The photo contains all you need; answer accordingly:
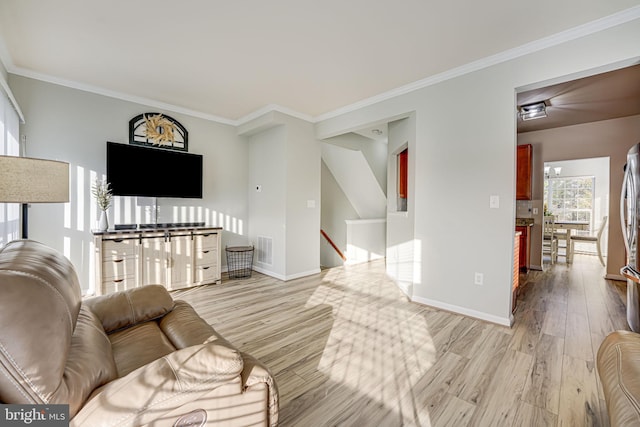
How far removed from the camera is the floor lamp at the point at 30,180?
117cm

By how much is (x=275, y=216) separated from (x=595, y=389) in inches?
143

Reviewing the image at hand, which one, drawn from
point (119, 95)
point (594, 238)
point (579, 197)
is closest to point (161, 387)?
point (119, 95)

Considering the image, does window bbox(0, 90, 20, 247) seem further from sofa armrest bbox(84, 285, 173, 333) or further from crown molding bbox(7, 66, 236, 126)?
sofa armrest bbox(84, 285, 173, 333)

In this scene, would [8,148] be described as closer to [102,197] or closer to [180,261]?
[102,197]

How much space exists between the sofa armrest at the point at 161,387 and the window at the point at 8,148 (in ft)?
7.67

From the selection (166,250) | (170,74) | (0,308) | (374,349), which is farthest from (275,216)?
(0,308)

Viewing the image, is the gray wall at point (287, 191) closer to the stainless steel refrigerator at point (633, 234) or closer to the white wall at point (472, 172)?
the white wall at point (472, 172)

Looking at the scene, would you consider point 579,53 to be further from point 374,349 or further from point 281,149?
point 281,149

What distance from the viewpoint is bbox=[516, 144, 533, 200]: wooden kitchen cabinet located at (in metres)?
4.78

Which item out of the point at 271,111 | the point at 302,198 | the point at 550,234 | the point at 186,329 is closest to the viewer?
the point at 186,329

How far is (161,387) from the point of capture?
2.83 feet

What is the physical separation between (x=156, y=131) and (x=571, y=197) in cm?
865

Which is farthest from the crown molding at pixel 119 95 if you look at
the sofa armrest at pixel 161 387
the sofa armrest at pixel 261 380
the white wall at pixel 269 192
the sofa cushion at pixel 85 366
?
the sofa armrest at pixel 261 380

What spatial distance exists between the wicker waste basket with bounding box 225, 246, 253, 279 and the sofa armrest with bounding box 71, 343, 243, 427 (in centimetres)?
330
